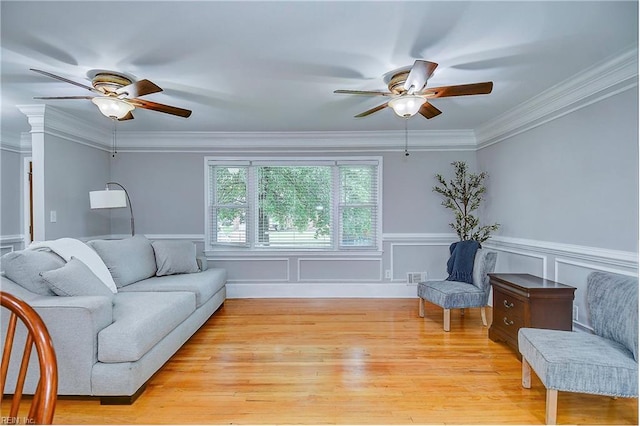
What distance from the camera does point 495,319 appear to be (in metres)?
3.24

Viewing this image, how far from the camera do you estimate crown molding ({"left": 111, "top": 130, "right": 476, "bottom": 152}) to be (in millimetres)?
4773

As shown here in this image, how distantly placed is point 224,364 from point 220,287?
1.51 meters

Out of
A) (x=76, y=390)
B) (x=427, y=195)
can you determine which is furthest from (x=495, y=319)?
(x=76, y=390)

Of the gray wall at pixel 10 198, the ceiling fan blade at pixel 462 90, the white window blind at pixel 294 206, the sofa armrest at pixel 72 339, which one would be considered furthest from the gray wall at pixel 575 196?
the gray wall at pixel 10 198

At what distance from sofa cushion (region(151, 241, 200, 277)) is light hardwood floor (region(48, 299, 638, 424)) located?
0.82 meters

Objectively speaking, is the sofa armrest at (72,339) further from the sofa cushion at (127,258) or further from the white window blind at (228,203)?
the white window blind at (228,203)

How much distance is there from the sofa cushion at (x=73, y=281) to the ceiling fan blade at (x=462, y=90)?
9.66 ft

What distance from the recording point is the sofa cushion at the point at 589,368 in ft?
6.27

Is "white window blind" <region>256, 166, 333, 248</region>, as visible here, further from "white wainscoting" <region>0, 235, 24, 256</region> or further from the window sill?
"white wainscoting" <region>0, 235, 24, 256</region>

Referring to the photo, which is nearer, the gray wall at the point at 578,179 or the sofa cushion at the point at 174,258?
the gray wall at the point at 578,179

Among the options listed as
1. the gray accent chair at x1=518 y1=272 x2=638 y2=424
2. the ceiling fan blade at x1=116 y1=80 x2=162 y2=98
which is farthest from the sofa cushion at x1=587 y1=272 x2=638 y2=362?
the ceiling fan blade at x1=116 y1=80 x2=162 y2=98

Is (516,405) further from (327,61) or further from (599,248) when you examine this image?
(327,61)

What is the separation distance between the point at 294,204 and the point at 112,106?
8.50 ft

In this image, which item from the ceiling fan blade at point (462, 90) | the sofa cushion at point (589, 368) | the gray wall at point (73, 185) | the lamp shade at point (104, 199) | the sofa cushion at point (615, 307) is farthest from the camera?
the lamp shade at point (104, 199)
